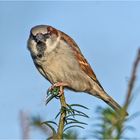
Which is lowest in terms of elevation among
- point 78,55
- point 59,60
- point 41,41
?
point 59,60

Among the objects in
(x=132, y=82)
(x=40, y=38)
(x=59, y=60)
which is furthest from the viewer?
(x=59, y=60)

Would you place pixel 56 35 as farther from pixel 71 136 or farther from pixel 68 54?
pixel 71 136

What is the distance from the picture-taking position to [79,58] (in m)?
7.35

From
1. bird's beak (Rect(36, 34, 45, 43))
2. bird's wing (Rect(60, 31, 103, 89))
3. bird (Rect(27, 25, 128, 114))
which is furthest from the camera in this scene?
bird's wing (Rect(60, 31, 103, 89))

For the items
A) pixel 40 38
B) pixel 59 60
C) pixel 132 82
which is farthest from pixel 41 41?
pixel 132 82

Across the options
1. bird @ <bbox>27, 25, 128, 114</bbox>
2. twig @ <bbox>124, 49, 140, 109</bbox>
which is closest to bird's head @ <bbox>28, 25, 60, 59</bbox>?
bird @ <bbox>27, 25, 128, 114</bbox>

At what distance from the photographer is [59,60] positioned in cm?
674

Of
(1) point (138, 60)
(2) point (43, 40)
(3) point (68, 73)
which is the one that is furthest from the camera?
(3) point (68, 73)

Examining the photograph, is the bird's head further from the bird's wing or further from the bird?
the bird's wing

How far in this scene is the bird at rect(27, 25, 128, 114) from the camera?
641 cm

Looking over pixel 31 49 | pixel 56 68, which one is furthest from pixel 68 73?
pixel 31 49

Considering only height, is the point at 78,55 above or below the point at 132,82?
above

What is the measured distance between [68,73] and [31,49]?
760 millimetres

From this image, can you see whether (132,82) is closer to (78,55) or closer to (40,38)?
(40,38)
